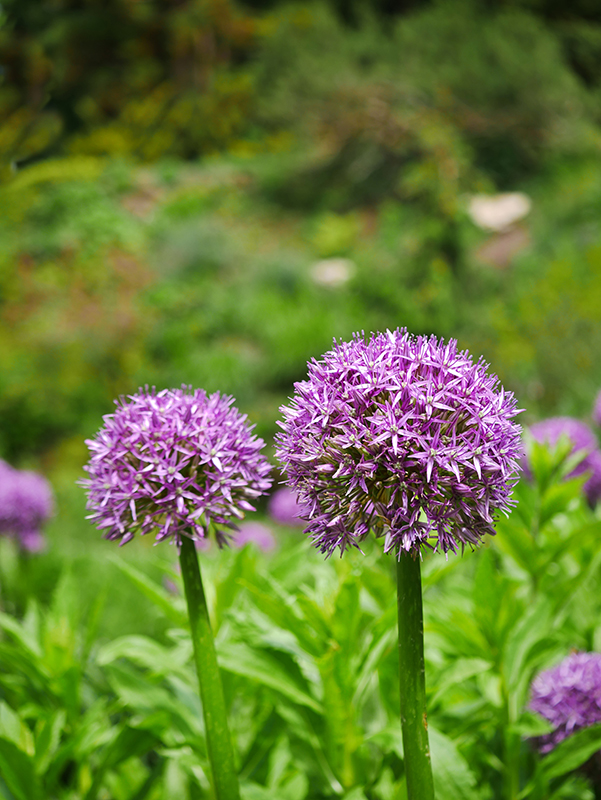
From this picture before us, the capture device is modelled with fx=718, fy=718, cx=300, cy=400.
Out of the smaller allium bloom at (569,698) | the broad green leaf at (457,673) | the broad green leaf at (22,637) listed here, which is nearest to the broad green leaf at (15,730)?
the broad green leaf at (22,637)

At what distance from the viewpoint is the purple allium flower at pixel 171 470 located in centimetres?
126

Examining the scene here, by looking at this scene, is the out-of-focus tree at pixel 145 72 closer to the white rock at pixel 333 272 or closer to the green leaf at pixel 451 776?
the white rock at pixel 333 272

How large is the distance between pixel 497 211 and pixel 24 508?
10116mm

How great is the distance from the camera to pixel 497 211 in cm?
1145

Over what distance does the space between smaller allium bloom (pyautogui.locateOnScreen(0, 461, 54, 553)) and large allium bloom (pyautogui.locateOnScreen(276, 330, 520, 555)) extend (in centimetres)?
217

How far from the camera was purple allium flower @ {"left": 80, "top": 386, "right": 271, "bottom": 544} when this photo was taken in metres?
1.26

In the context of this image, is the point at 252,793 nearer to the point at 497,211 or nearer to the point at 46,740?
the point at 46,740

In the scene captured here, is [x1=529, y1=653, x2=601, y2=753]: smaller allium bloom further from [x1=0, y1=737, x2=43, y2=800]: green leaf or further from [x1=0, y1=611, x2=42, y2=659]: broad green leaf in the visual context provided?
[x1=0, y1=611, x2=42, y2=659]: broad green leaf

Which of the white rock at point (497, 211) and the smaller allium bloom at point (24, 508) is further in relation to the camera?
the white rock at point (497, 211)

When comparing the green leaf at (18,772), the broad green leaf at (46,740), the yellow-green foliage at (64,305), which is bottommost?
the green leaf at (18,772)

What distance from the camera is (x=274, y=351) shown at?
30.6ft

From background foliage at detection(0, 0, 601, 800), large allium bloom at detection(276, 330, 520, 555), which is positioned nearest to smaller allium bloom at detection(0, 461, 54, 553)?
background foliage at detection(0, 0, 601, 800)

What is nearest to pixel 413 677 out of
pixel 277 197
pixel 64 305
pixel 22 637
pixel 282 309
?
pixel 22 637

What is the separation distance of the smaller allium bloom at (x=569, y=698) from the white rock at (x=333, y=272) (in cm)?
866
